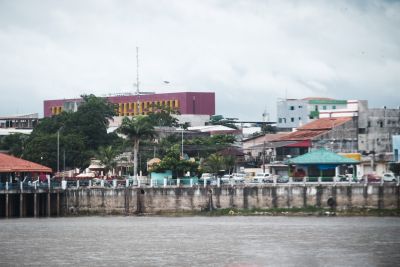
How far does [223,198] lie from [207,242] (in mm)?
27209

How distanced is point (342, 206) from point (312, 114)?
229ft

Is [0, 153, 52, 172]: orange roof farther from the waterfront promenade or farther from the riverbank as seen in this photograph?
the riverbank

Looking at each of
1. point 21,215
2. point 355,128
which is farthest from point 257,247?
point 355,128

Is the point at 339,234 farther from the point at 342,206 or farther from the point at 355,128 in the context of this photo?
the point at 355,128

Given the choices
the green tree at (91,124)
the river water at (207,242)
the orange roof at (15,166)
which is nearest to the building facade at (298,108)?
the green tree at (91,124)

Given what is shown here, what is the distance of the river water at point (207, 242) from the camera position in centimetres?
6738

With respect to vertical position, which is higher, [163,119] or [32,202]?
[163,119]

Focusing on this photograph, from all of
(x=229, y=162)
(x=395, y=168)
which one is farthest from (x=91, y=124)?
(x=395, y=168)

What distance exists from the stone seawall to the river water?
3.04 meters

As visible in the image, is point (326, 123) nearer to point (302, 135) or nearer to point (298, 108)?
point (302, 135)

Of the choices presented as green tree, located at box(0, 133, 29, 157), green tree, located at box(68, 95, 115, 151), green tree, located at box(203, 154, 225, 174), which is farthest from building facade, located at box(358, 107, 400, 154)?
green tree, located at box(0, 133, 29, 157)

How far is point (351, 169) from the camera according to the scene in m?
119

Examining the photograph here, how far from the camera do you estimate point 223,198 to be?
105m

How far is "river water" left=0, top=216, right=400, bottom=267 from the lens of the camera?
6738 cm
